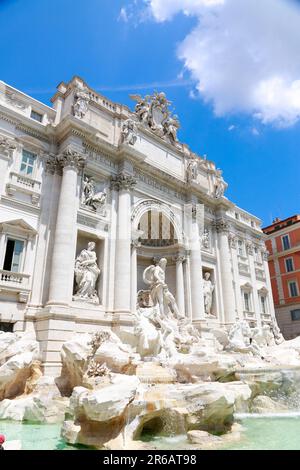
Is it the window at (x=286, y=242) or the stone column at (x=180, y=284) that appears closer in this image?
the stone column at (x=180, y=284)

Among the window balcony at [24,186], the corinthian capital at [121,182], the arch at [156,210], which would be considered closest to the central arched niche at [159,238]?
the arch at [156,210]

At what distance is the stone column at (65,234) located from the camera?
1209cm

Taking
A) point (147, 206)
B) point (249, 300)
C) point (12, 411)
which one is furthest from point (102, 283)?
point (249, 300)

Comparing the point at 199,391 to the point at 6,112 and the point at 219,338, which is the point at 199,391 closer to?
the point at 219,338

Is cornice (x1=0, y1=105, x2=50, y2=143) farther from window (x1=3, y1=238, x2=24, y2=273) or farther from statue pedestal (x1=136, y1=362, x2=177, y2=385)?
statue pedestal (x1=136, y1=362, x2=177, y2=385)

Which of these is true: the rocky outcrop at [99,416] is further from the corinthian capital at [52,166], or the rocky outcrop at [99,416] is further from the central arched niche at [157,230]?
the central arched niche at [157,230]

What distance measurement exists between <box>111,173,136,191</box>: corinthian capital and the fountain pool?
11.0m

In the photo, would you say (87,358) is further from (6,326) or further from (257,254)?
(257,254)

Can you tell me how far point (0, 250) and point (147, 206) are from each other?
8179mm

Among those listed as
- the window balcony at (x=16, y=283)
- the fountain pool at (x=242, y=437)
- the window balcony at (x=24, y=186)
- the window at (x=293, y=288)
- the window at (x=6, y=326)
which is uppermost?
the window balcony at (x=24, y=186)

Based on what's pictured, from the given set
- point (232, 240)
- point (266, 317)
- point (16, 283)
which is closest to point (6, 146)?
point (16, 283)

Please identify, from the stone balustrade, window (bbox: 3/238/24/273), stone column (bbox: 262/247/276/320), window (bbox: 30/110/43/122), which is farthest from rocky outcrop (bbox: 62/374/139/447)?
stone column (bbox: 262/247/276/320)

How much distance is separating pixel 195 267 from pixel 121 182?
22.1 feet

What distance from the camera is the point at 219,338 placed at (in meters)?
17.9
